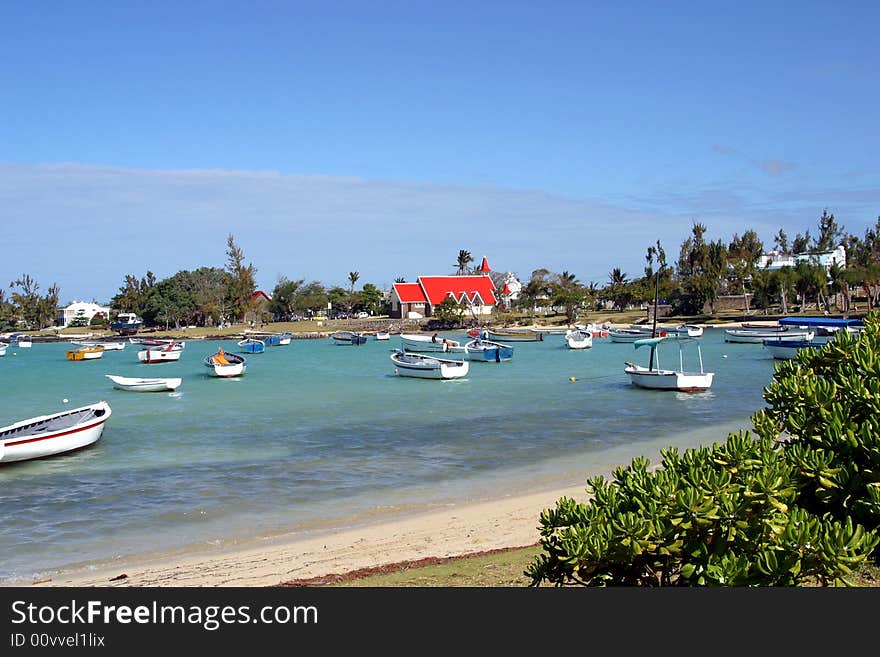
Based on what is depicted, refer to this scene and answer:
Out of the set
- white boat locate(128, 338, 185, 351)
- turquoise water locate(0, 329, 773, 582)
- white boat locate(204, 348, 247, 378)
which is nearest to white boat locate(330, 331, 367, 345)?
white boat locate(128, 338, 185, 351)

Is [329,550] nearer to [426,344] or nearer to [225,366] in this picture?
[225,366]

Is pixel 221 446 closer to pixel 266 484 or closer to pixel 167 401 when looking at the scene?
pixel 266 484

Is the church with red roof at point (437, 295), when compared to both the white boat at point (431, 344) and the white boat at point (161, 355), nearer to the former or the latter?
the white boat at point (431, 344)

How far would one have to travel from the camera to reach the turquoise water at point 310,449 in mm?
16938

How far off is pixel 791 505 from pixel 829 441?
31.3 inches

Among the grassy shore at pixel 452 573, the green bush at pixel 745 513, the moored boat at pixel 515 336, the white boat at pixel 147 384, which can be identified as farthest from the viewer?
the moored boat at pixel 515 336

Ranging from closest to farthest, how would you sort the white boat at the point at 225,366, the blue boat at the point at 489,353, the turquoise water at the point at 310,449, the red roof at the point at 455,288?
1. the turquoise water at the point at 310,449
2. the white boat at the point at 225,366
3. the blue boat at the point at 489,353
4. the red roof at the point at 455,288

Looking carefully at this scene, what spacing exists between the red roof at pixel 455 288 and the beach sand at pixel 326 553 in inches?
4601

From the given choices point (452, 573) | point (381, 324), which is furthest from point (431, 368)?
point (381, 324)

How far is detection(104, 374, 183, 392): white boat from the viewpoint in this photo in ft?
152

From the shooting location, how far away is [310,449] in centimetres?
2647

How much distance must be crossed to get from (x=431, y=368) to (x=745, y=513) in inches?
1810

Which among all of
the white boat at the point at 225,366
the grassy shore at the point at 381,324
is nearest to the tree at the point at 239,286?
the grassy shore at the point at 381,324

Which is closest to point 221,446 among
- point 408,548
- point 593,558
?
point 408,548
